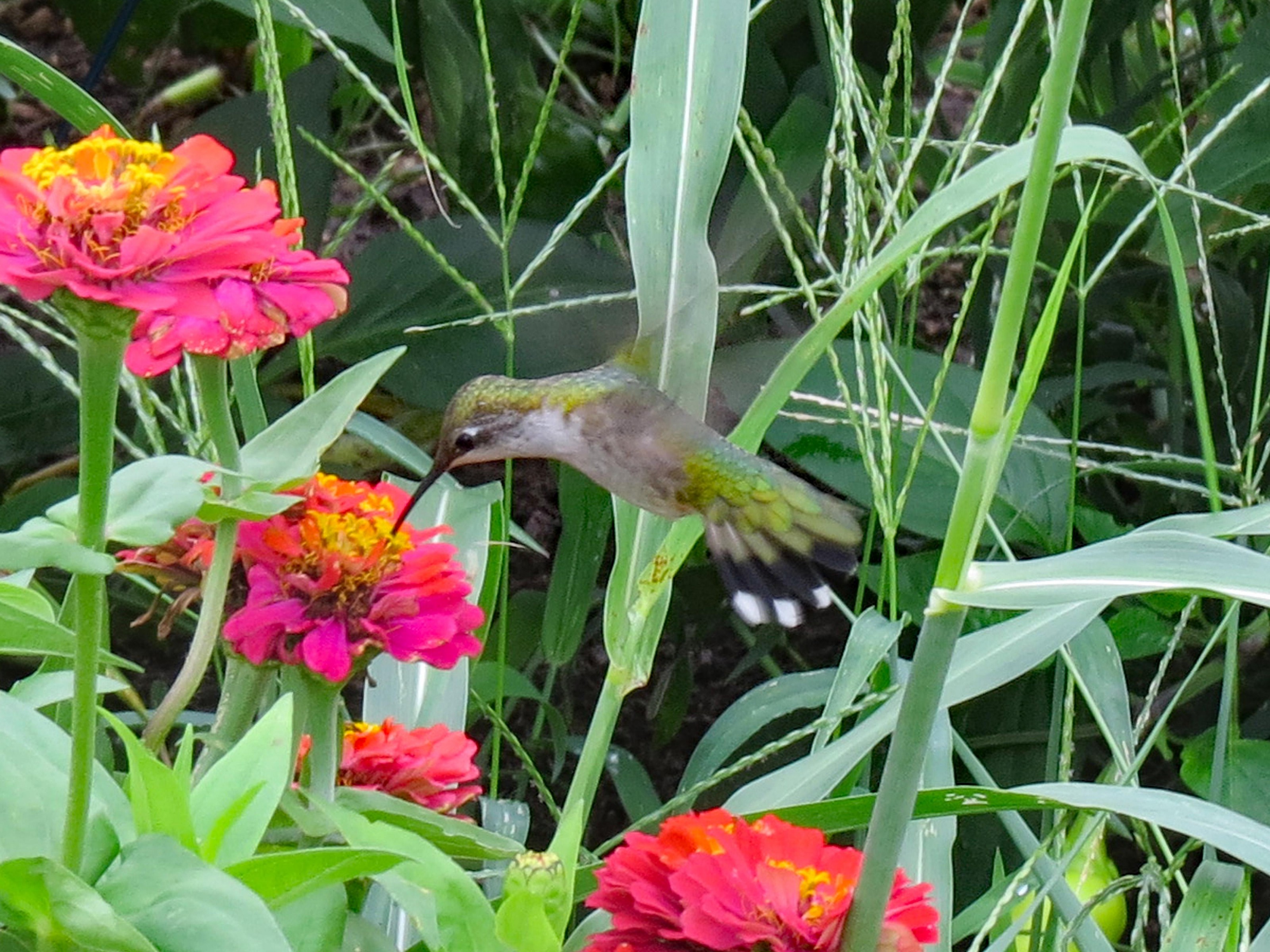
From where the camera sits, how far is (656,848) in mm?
356

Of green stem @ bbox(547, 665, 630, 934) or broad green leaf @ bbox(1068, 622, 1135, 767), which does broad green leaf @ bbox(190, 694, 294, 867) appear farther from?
broad green leaf @ bbox(1068, 622, 1135, 767)

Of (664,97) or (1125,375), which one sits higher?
(664,97)

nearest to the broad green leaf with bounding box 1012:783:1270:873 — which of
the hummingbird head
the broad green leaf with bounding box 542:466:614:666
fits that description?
the hummingbird head

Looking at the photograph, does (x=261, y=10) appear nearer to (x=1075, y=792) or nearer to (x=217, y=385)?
(x=217, y=385)

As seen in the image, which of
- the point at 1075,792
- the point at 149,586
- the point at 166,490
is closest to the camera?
the point at 166,490

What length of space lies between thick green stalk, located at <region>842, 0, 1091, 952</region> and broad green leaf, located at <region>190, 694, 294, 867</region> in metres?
0.14

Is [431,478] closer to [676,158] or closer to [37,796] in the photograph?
[676,158]

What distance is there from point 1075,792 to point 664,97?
287 millimetres

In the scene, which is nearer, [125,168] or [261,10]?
[125,168]

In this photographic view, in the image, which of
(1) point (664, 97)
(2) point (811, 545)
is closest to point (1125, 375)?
(2) point (811, 545)

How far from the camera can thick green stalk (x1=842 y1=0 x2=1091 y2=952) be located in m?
0.30

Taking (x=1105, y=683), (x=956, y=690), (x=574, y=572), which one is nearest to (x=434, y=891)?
(x=956, y=690)

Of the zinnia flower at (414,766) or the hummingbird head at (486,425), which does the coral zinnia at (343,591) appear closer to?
→ the zinnia flower at (414,766)

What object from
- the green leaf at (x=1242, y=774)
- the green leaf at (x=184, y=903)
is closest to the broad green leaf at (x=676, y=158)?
the green leaf at (x=184, y=903)
